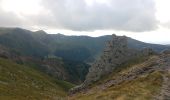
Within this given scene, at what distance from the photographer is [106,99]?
9506cm

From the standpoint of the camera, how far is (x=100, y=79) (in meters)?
192

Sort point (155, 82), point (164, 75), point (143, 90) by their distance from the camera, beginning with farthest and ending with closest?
point (164, 75) < point (155, 82) < point (143, 90)

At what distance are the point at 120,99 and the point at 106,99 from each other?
20.9ft

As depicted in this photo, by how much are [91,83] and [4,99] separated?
5740 cm

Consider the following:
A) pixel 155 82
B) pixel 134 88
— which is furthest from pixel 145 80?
pixel 134 88

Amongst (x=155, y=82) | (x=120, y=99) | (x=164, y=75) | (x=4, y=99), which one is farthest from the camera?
(x=4, y=99)

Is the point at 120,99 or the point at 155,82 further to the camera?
the point at 155,82

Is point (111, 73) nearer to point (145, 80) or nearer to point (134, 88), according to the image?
point (145, 80)

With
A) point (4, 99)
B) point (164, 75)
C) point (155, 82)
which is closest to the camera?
point (155, 82)

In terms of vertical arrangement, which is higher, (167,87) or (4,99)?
(167,87)

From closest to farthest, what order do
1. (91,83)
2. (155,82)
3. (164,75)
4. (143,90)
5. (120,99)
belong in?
(120,99)
(143,90)
(155,82)
(164,75)
(91,83)

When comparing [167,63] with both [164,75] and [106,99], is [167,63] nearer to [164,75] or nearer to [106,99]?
[164,75]

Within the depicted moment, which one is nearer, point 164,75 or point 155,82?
point 155,82

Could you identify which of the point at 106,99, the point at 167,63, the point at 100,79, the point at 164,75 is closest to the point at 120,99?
the point at 106,99
